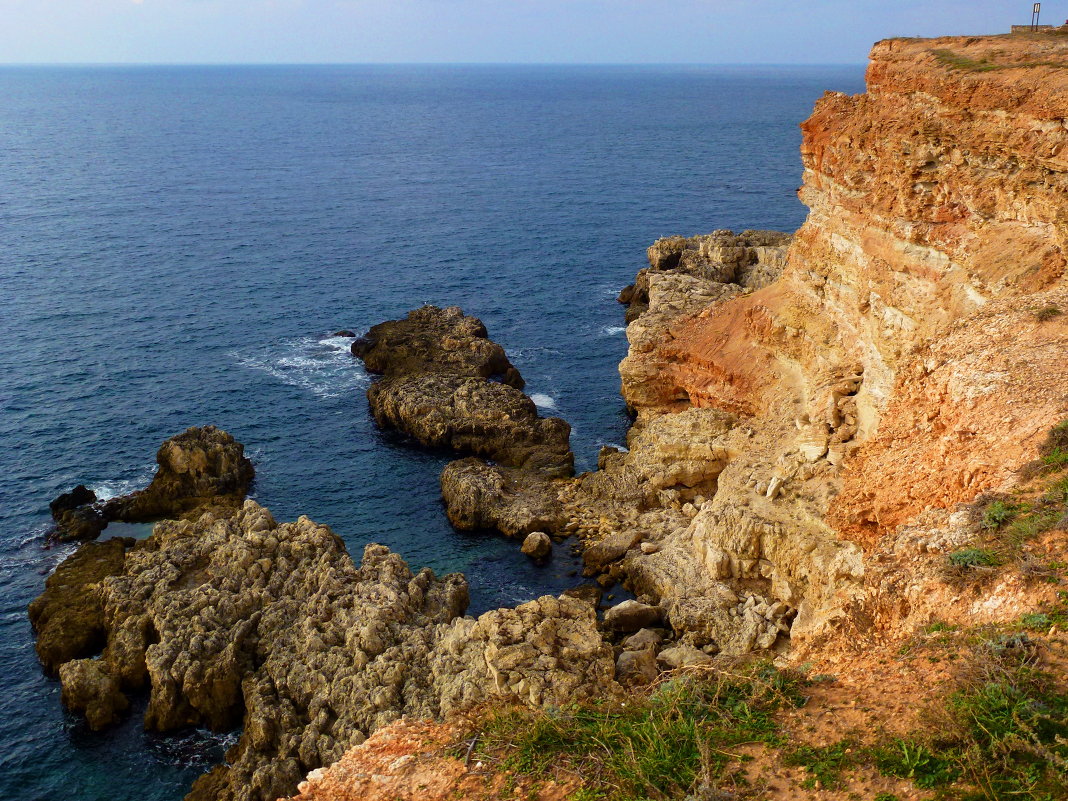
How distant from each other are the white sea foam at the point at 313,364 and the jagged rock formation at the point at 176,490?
566 inches

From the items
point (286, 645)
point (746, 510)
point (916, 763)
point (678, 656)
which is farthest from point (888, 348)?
point (286, 645)

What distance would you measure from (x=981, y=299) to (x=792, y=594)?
15.6 m

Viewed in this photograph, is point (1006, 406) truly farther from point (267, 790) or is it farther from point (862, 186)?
point (267, 790)

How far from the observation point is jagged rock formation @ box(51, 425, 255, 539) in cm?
5375

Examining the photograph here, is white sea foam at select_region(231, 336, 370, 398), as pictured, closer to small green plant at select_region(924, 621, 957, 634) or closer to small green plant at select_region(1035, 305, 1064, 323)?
small green plant at select_region(1035, 305, 1064, 323)

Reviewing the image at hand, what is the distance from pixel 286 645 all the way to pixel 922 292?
33610 mm

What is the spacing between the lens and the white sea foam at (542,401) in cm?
6806

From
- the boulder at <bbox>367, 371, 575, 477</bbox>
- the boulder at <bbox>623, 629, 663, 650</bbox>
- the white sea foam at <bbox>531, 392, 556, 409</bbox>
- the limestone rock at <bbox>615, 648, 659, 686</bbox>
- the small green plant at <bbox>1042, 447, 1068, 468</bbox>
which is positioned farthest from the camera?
the white sea foam at <bbox>531, 392, 556, 409</bbox>

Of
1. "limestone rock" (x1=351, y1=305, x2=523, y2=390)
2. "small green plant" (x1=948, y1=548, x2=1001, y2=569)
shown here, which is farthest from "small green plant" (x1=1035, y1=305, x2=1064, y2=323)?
"limestone rock" (x1=351, y1=305, x2=523, y2=390)

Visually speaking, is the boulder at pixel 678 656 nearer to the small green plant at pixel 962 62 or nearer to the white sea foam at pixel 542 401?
the small green plant at pixel 962 62

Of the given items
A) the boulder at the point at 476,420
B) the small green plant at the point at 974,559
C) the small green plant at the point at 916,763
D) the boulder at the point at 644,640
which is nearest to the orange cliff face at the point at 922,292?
the small green plant at the point at 974,559

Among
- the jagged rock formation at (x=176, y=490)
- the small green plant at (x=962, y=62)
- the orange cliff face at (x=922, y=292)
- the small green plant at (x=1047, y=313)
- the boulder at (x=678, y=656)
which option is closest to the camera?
the orange cliff face at (x=922, y=292)

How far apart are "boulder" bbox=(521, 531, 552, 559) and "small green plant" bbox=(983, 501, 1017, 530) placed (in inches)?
1215

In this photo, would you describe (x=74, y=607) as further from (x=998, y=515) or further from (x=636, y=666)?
(x=998, y=515)
